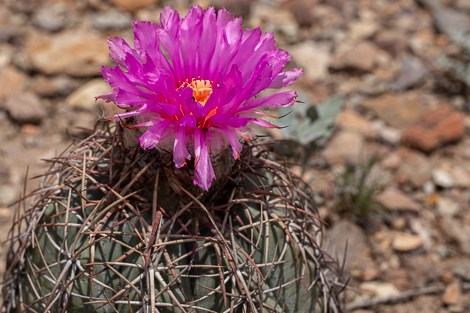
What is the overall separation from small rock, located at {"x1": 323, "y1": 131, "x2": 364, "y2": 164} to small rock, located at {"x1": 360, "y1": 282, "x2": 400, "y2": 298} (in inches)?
29.1

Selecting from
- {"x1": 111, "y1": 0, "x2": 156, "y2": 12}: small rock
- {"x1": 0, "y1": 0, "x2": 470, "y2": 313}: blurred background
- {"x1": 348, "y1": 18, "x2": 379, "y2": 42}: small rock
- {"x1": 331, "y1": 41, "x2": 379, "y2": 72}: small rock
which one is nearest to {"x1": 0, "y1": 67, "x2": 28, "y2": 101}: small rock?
{"x1": 0, "y1": 0, "x2": 470, "y2": 313}: blurred background

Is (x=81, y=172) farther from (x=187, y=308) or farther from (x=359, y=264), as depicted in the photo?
(x=359, y=264)

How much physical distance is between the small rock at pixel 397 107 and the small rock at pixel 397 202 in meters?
0.59

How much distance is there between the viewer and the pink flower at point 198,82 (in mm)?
1485

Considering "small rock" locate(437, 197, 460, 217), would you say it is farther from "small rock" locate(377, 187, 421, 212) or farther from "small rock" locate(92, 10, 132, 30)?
"small rock" locate(92, 10, 132, 30)

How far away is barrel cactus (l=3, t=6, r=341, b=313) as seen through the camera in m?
1.50

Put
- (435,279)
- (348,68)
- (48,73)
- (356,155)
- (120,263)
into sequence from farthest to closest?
(348,68), (48,73), (356,155), (435,279), (120,263)

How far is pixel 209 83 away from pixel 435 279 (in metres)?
1.85

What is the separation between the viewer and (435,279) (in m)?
3.07

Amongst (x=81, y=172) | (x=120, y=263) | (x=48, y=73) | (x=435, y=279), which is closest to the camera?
(x=120, y=263)

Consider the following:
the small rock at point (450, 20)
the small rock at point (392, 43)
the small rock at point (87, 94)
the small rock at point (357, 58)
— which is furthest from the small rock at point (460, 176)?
the small rock at point (87, 94)

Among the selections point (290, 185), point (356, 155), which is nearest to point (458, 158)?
point (356, 155)

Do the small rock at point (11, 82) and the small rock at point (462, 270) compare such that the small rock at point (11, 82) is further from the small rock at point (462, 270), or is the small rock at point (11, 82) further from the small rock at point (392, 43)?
the small rock at point (462, 270)

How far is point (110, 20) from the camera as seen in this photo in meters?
4.40
